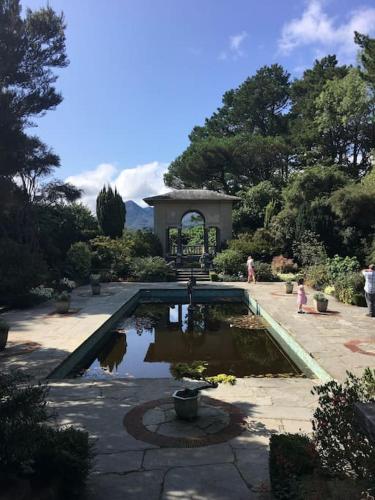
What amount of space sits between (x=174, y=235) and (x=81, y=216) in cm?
889

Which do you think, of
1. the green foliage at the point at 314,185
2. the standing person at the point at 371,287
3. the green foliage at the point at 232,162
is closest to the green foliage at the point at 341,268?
the standing person at the point at 371,287

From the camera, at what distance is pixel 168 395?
20.0 ft

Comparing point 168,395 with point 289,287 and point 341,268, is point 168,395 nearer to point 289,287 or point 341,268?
point 289,287

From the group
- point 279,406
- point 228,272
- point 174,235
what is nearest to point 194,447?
point 279,406

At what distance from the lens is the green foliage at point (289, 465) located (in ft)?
10.3

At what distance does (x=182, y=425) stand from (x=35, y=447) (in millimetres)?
2287

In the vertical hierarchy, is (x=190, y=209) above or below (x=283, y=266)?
above

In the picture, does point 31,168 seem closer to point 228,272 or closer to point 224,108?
point 228,272

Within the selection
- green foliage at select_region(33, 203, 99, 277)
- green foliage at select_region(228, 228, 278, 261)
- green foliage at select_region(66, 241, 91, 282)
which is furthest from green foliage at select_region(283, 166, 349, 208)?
green foliage at select_region(66, 241, 91, 282)

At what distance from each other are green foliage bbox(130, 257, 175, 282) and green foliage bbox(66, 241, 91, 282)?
2.46 m

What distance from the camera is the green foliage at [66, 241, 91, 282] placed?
21000 mm

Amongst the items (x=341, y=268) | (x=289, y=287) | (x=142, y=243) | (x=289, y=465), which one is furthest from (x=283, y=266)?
(x=289, y=465)

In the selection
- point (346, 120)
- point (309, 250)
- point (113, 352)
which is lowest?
point (113, 352)

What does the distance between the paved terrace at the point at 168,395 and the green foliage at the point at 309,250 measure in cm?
940
